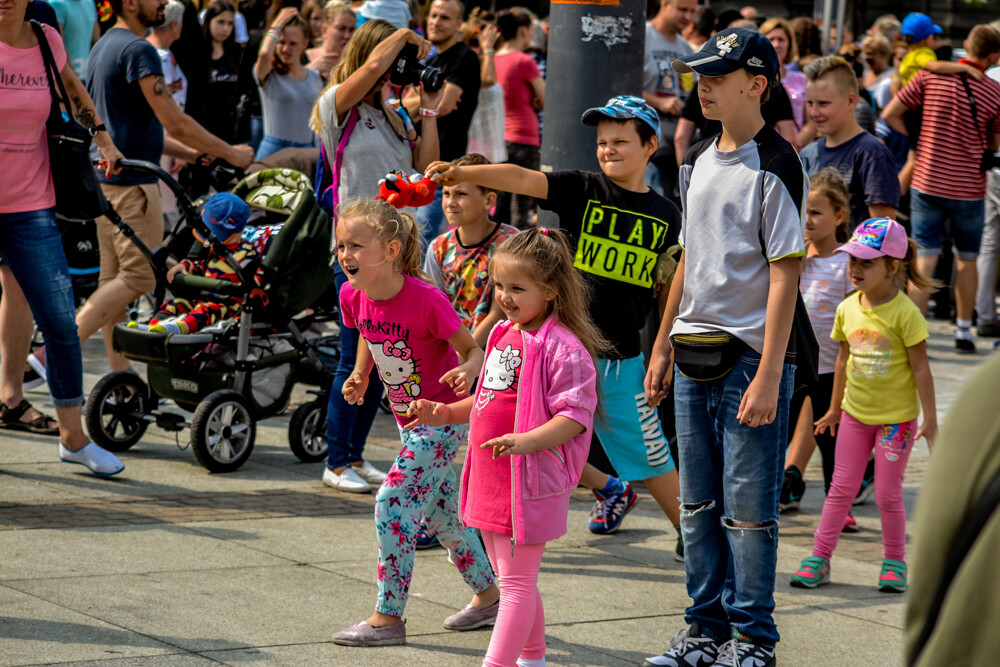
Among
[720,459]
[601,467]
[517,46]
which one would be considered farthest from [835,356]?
[517,46]

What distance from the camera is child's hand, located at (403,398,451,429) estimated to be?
3.79 meters

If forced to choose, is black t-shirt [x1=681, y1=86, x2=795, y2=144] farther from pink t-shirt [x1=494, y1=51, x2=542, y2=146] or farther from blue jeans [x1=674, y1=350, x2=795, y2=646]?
blue jeans [x1=674, y1=350, x2=795, y2=646]

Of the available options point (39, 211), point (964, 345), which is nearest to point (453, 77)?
point (39, 211)

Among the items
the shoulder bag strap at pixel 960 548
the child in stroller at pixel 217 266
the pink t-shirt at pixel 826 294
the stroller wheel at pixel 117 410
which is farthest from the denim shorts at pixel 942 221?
the shoulder bag strap at pixel 960 548

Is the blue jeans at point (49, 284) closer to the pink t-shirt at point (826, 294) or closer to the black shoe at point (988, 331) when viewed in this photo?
the pink t-shirt at point (826, 294)

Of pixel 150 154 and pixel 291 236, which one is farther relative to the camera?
pixel 150 154

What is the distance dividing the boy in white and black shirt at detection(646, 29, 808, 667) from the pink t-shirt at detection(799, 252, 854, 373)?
207cm

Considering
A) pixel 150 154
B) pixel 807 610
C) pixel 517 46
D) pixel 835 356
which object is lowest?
pixel 807 610

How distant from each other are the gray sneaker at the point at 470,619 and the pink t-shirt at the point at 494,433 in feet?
2.09

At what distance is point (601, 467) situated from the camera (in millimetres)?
5426

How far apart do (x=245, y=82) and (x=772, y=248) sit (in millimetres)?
7835

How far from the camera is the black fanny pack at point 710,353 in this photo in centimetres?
390

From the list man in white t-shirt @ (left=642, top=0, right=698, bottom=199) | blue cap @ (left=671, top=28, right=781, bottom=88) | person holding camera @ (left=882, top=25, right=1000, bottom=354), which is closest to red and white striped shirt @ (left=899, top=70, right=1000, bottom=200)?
person holding camera @ (left=882, top=25, right=1000, bottom=354)

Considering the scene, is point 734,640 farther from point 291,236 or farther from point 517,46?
point 517,46
